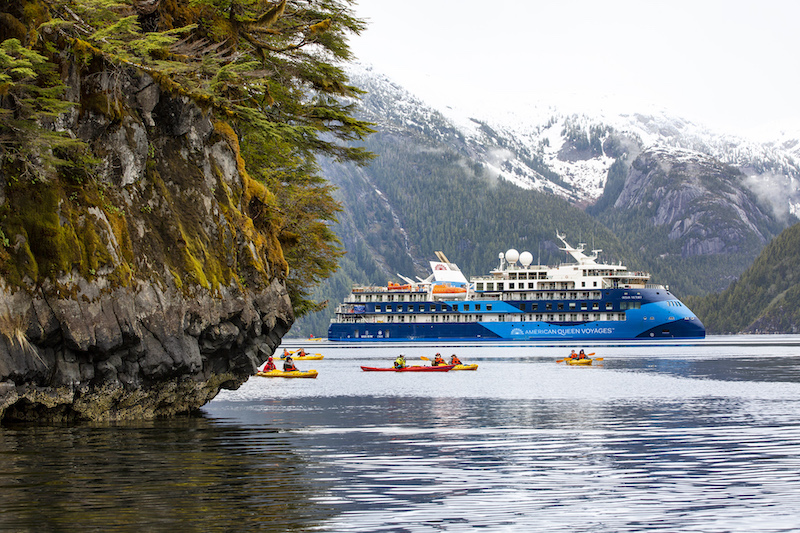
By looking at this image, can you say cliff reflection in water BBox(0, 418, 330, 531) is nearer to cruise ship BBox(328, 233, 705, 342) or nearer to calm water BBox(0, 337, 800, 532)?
calm water BBox(0, 337, 800, 532)

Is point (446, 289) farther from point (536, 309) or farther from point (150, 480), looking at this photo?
point (150, 480)

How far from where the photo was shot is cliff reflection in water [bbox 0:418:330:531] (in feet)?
49.8

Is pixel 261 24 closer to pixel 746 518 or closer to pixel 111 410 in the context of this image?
pixel 111 410

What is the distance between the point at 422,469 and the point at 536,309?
131218 mm

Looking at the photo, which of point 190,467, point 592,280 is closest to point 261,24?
point 190,467

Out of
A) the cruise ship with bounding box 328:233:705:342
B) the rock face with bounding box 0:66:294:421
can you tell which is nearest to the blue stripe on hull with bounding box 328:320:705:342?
the cruise ship with bounding box 328:233:705:342

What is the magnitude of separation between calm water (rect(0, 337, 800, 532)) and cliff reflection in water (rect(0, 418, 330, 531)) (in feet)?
0.19

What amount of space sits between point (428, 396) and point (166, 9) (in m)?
22.9

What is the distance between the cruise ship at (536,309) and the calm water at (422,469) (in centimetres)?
10847

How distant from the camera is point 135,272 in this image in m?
26.6

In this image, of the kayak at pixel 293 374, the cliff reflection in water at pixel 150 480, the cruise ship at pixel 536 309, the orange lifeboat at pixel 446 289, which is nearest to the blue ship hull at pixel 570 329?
the cruise ship at pixel 536 309

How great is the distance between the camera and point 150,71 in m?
28.0

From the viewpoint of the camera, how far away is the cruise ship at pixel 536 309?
147 meters

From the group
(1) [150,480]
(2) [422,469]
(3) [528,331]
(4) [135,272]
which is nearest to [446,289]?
(3) [528,331]
